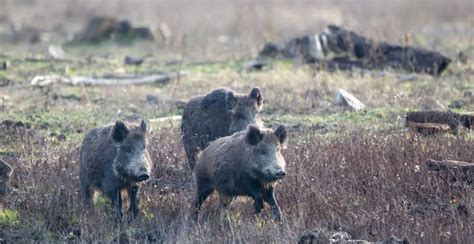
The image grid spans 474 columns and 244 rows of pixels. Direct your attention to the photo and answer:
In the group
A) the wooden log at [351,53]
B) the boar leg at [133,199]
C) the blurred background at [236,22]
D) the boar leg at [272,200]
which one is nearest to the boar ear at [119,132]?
the boar leg at [133,199]

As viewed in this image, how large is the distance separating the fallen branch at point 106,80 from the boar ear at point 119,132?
7840mm

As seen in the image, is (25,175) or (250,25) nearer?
(25,175)

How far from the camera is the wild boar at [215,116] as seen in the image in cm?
1168

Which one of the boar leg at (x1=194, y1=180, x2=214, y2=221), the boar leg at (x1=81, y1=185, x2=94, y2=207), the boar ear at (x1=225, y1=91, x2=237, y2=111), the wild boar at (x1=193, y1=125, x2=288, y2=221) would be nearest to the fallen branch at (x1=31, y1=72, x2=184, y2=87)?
the boar ear at (x1=225, y1=91, x2=237, y2=111)

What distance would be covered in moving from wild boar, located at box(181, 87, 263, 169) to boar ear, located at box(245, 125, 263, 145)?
5.45ft

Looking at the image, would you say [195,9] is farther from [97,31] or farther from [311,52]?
[311,52]

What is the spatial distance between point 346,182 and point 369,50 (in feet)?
30.2

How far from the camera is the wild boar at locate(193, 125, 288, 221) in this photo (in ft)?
32.3

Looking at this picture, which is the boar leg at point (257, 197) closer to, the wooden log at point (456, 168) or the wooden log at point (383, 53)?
the wooden log at point (456, 168)

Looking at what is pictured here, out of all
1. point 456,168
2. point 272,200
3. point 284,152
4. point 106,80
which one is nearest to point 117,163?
point 272,200

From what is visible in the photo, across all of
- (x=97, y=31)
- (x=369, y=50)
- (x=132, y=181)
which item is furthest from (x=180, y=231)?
(x=97, y=31)

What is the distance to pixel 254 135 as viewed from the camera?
995 centimetres

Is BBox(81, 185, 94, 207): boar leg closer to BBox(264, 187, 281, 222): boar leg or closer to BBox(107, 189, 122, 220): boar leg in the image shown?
BBox(107, 189, 122, 220): boar leg

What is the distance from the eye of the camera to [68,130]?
1460cm
